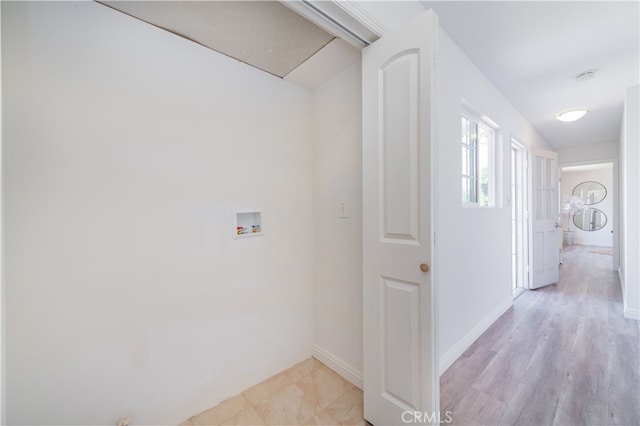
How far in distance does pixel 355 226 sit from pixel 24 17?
1.98 meters

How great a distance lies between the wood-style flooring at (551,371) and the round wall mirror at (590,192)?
6546mm

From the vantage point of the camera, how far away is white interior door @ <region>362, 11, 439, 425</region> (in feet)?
3.97

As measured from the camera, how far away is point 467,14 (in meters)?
1.69

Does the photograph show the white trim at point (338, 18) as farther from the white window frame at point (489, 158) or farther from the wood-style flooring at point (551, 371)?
the wood-style flooring at point (551, 371)

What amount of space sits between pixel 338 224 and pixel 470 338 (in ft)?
5.36

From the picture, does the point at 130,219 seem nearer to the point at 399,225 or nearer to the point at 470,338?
the point at 399,225

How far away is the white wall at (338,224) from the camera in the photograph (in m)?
1.79

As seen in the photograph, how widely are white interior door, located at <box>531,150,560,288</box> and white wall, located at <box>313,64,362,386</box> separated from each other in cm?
343

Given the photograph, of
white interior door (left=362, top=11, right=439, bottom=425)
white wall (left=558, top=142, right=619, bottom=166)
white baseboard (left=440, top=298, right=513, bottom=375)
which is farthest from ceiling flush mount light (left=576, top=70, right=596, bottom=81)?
white wall (left=558, top=142, right=619, bottom=166)

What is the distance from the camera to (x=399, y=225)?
132cm

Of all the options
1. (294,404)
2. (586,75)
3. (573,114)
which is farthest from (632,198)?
(294,404)

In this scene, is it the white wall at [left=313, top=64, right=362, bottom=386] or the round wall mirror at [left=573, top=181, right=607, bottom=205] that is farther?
the round wall mirror at [left=573, top=181, right=607, bottom=205]

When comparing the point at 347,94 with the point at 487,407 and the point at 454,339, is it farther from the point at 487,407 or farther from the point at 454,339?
the point at 487,407

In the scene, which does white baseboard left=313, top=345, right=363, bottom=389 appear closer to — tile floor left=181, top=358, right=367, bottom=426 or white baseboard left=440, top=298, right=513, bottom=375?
tile floor left=181, top=358, right=367, bottom=426
